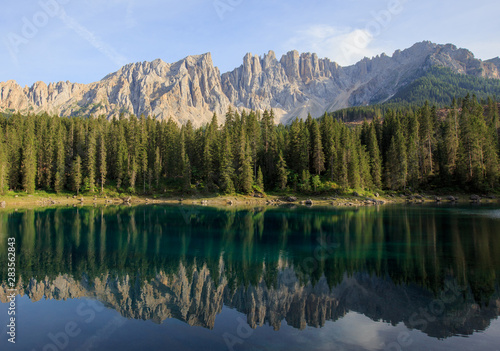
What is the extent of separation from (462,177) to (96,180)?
Result: 9909 cm

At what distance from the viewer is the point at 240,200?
77.9 m

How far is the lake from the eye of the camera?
507 inches

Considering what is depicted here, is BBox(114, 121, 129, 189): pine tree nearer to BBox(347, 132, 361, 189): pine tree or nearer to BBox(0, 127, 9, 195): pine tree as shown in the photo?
BBox(0, 127, 9, 195): pine tree

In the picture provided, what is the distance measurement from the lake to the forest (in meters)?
50.2

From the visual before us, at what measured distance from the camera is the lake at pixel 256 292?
12.9m

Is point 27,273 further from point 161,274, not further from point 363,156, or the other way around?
point 363,156

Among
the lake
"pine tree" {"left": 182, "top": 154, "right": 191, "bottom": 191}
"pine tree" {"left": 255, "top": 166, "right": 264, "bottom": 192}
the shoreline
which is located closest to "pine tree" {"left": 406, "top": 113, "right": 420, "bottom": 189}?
the shoreline

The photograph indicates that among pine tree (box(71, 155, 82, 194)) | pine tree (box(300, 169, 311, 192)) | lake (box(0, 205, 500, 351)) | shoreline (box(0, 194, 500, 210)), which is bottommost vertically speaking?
lake (box(0, 205, 500, 351))

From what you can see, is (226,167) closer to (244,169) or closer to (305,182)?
(244,169)

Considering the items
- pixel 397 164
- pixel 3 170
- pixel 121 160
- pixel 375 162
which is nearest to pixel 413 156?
pixel 397 164

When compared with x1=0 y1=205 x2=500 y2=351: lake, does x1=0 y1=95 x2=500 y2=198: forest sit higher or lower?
higher

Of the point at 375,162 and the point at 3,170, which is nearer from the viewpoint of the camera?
the point at 3,170

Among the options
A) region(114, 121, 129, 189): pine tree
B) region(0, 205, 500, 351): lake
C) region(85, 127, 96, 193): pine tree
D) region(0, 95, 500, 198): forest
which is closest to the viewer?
region(0, 205, 500, 351): lake

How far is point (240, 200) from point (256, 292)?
60.0 metres
